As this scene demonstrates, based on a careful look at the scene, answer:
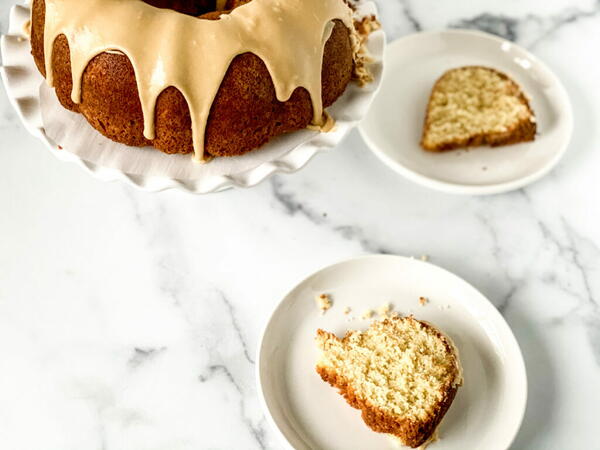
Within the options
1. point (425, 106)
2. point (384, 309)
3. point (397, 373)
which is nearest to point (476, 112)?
point (425, 106)

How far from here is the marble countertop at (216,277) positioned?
1231 millimetres

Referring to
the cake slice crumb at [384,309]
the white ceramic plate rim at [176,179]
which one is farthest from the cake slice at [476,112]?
the cake slice crumb at [384,309]

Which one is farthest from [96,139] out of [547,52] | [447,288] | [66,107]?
[547,52]

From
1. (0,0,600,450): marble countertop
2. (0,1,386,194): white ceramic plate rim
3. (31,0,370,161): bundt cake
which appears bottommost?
(0,0,600,450): marble countertop

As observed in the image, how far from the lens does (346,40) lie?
1.27 metres

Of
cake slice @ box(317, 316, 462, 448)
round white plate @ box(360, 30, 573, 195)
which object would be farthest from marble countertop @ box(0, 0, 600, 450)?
cake slice @ box(317, 316, 462, 448)

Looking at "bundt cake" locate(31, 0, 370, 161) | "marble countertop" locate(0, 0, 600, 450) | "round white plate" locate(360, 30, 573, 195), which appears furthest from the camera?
"round white plate" locate(360, 30, 573, 195)

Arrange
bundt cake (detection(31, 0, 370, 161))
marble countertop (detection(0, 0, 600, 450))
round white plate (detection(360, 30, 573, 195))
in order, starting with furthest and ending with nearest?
1. round white plate (detection(360, 30, 573, 195))
2. marble countertop (detection(0, 0, 600, 450))
3. bundt cake (detection(31, 0, 370, 161))

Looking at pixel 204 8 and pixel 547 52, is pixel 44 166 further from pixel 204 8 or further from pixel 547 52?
pixel 547 52

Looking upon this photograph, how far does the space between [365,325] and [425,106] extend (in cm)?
59

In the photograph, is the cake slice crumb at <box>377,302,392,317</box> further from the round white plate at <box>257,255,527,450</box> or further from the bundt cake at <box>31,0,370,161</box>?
the bundt cake at <box>31,0,370,161</box>

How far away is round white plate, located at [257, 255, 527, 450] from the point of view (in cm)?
116

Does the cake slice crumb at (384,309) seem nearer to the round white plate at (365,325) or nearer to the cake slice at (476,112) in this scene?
the round white plate at (365,325)

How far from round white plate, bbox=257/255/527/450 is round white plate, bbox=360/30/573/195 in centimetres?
25
